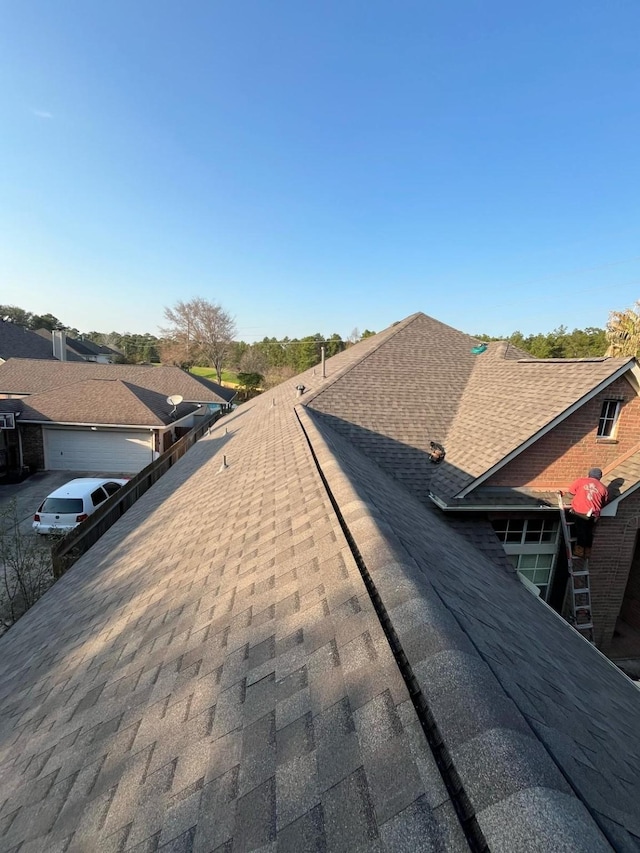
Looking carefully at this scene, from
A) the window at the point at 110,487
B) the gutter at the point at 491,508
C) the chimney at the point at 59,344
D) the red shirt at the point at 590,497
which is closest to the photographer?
the red shirt at the point at 590,497

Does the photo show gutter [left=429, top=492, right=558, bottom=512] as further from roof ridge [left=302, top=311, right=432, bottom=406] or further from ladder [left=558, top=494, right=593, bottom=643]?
roof ridge [left=302, top=311, right=432, bottom=406]

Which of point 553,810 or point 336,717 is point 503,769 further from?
point 336,717

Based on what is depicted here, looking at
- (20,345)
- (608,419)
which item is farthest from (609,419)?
(20,345)

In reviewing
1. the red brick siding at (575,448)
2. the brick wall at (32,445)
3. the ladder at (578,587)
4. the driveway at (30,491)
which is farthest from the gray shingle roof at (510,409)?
the brick wall at (32,445)

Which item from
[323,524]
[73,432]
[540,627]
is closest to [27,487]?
→ [73,432]

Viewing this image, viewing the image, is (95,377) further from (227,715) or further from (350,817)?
(350,817)

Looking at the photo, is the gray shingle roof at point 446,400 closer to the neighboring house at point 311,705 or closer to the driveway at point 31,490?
the neighboring house at point 311,705
